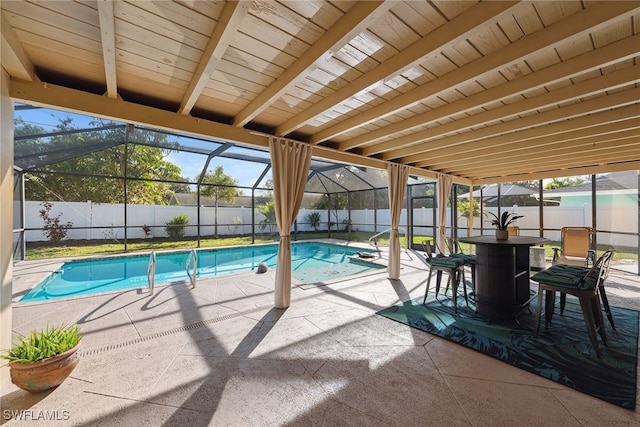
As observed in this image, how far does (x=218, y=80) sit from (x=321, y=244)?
354 inches

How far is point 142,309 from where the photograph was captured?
348 centimetres

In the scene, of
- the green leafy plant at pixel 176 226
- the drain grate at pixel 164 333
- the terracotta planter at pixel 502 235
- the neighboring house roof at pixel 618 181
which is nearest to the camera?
the drain grate at pixel 164 333

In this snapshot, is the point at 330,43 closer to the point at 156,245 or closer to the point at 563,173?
the point at 563,173

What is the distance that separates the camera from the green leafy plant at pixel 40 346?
184 cm

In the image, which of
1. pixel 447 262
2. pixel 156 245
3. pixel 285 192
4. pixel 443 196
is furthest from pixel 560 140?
pixel 156 245

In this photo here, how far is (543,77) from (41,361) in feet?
14.4

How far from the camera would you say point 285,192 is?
354 centimetres

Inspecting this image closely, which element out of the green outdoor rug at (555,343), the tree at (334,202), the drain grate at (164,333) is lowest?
the drain grate at (164,333)

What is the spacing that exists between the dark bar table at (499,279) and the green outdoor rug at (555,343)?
15cm

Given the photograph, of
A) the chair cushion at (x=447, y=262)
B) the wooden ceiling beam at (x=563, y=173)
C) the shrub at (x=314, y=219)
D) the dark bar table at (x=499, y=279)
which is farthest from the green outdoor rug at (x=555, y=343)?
the shrub at (x=314, y=219)

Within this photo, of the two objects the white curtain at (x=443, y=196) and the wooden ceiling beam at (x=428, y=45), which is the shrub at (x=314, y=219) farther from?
the wooden ceiling beam at (x=428, y=45)

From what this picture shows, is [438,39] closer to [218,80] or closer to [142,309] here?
[218,80]

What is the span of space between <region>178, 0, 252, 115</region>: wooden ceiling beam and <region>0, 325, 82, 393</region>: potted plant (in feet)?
7.42

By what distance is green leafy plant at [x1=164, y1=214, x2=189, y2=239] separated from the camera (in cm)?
1098
